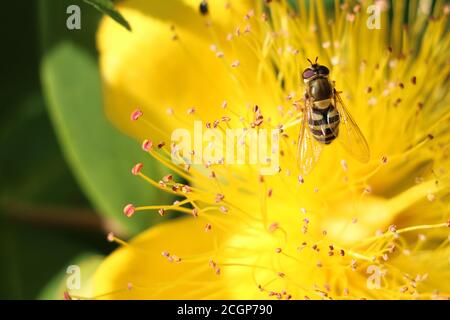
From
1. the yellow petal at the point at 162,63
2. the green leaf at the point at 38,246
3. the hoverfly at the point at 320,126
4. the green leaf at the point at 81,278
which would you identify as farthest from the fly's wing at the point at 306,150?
the green leaf at the point at 38,246

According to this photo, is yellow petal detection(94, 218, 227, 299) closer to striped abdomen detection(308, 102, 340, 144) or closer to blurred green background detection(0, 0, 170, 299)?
blurred green background detection(0, 0, 170, 299)

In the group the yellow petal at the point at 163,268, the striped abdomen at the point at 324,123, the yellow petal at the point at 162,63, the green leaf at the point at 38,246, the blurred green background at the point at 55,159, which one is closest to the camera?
the striped abdomen at the point at 324,123

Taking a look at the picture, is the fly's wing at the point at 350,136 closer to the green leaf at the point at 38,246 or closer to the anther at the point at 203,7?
the anther at the point at 203,7

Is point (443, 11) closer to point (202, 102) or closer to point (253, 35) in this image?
point (253, 35)

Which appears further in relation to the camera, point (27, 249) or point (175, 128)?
point (27, 249)
